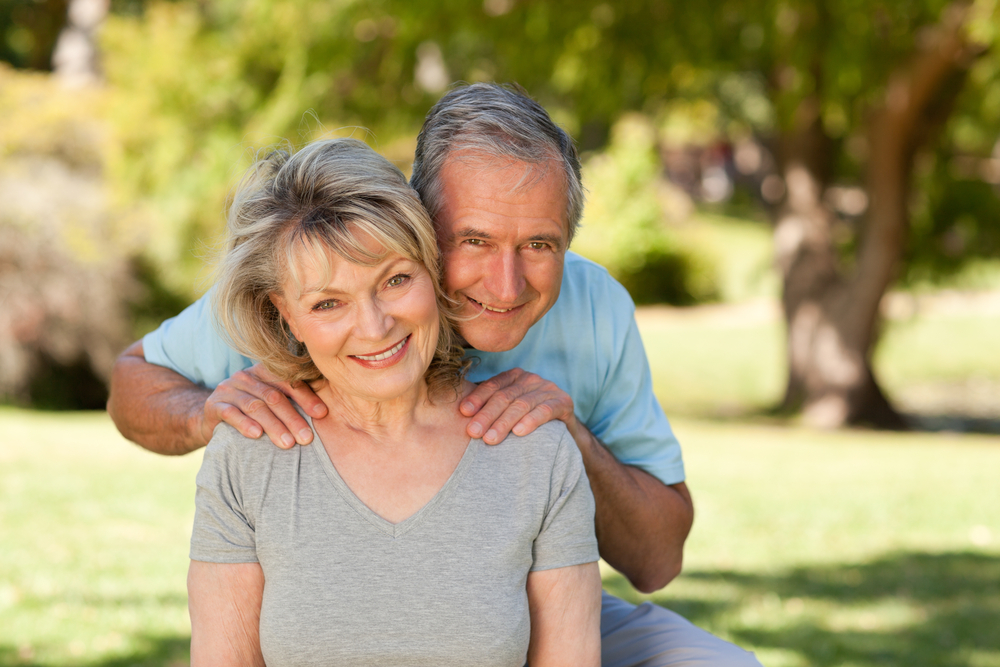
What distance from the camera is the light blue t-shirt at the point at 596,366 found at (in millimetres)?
2625

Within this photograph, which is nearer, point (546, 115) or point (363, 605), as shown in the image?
point (363, 605)

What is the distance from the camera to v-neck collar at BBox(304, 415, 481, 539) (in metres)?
2.02

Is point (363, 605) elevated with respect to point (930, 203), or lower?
lower

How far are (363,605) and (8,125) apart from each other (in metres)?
11.8

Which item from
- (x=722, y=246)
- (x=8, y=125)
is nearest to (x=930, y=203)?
(x=8, y=125)

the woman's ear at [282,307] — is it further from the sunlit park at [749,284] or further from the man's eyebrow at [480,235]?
the sunlit park at [749,284]

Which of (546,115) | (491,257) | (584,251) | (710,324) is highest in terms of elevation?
(584,251)

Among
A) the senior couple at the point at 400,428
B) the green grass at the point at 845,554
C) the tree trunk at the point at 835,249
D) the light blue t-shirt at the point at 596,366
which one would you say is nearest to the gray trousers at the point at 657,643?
the senior couple at the point at 400,428

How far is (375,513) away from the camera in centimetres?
203

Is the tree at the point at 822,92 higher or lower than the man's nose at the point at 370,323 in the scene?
higher

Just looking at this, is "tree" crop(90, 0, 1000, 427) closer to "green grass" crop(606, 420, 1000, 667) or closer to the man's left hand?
"green grass" crop(606, 420, 1000, 667)

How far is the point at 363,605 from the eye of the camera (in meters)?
1.97

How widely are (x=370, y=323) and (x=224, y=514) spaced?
1.56 feet

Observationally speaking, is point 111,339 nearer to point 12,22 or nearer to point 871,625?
point 871,625
